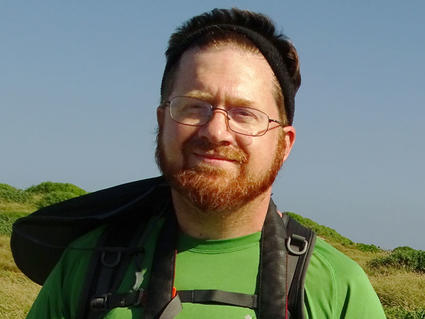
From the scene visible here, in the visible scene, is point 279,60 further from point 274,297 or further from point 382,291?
point 382,291

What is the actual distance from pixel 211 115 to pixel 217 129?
0.38 feet

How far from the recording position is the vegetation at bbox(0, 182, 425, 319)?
1020 cm

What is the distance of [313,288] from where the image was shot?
9.84ft

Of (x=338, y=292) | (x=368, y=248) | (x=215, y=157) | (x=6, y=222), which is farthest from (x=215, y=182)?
(x=368, y=248)

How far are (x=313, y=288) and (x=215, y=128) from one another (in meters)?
0.93

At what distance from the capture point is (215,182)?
10.0 ft

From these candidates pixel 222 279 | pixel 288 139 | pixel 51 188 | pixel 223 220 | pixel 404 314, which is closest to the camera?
pixel 222 279

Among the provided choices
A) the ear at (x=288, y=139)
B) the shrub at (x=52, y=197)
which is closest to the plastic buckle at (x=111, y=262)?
Answer: the ear at (x=288, y=139)

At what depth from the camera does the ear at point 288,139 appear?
3.46 metres

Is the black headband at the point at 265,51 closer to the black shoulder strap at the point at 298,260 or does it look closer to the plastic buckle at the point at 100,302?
the black shoulder strap at the point at 298,260

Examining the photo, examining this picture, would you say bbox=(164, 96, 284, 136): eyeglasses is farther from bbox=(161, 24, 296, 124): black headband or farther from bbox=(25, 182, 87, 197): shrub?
bbox=(25, 182, 87, 197): shrub

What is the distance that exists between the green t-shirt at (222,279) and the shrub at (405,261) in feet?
46.9

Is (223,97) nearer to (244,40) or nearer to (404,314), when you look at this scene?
(244,40)

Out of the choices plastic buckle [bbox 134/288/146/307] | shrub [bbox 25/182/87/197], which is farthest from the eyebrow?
shrub [bbox 25/182/87/197]
